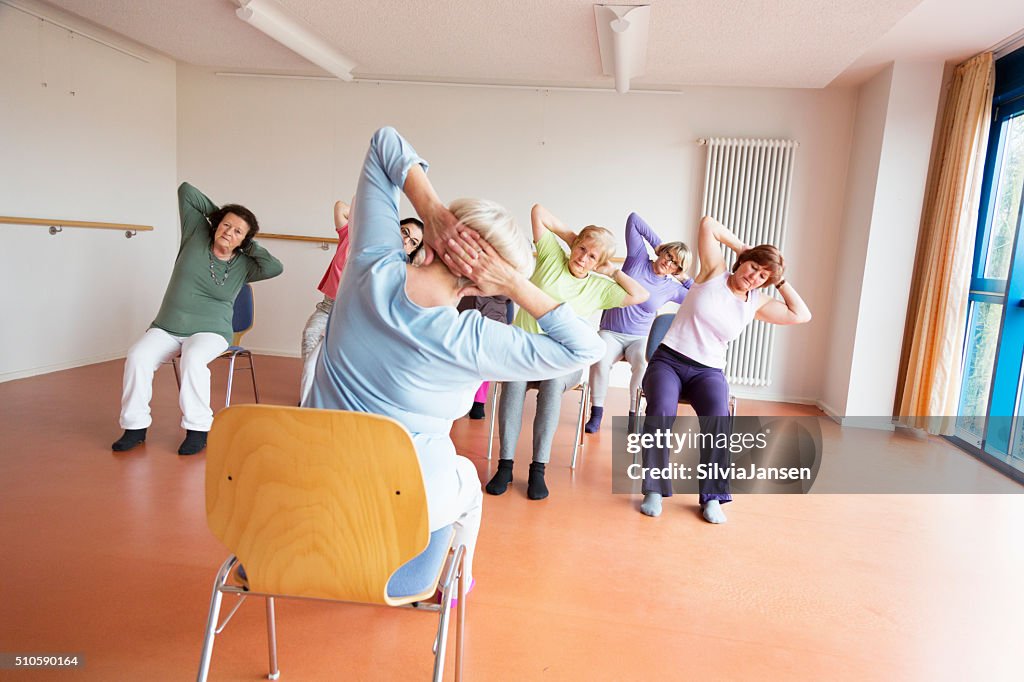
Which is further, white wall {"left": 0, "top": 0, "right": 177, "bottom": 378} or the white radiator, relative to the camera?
the white radiator

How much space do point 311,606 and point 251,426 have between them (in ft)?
Result: 3.51

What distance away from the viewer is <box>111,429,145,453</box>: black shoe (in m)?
3.10

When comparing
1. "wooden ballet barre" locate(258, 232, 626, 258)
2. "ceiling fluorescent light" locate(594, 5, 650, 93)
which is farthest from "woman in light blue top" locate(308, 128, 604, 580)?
"wooden ballet barre" locate(258, 232, 626, 258)

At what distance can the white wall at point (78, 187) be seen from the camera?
4.24 m

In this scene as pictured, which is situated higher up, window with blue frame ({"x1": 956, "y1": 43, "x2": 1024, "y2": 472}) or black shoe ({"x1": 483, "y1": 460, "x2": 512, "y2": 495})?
window with blue frame ({"x1": 956, "y1": 43, "x2": 1024, "y2": 472})

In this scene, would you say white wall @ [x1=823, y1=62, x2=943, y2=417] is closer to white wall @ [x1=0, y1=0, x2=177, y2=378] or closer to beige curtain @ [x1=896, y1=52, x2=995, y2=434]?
beige curtain @ [x1=896, y1=52, x2=995, y2=434]

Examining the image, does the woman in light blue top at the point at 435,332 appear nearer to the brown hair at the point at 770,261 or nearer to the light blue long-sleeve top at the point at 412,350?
the light blue long-sleeve top at the point at 412,350

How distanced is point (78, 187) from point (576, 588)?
182 inches

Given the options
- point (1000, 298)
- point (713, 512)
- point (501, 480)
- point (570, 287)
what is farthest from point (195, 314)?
point (1000, 298)

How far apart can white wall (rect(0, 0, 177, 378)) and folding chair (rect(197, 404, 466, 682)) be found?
4134mm

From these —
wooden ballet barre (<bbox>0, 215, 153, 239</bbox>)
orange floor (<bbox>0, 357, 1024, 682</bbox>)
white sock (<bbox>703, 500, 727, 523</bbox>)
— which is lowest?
orange floor (<bbox>0, 357, 1024, 682</bbox>)

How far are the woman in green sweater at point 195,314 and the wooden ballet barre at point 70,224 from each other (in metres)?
1.63

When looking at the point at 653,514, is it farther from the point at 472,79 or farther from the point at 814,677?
the point at 472,79

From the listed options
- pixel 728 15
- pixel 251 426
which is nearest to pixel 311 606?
pixel 251 426
